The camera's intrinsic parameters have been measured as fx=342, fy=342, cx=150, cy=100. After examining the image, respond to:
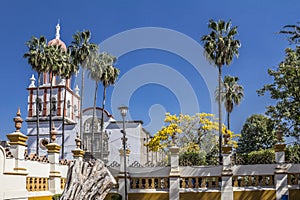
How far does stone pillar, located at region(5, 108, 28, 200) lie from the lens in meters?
10.6

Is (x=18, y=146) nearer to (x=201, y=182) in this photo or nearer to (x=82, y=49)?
(x=201, y=182)

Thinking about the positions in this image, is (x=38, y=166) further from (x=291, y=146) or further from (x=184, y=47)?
(x=291, y=146)

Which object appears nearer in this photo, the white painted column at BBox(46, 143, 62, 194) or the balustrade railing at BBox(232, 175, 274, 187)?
the white painted column at BBox(46, 143, 62, 194)

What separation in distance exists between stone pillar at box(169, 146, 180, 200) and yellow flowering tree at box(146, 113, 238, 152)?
1491 cm

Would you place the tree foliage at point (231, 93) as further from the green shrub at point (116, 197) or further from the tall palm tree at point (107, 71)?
the green shrub at point (116, 197)

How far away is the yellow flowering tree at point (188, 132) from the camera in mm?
29047

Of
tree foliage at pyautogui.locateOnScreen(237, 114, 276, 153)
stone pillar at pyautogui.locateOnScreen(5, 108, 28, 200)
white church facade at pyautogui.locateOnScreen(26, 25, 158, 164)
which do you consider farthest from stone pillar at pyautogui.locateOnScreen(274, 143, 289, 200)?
tree foliage at pyautogui.locateOnScreen(237, 114, 276, 153)

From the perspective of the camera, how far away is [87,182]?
6957mm

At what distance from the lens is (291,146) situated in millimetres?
18859

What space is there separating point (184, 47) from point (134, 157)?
62.0 ft

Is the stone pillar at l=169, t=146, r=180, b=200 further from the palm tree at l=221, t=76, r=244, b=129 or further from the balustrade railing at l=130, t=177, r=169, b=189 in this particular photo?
the palm tree at l=221, t=76, r=244, b=129

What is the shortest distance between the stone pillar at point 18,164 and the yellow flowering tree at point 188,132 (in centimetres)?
1860

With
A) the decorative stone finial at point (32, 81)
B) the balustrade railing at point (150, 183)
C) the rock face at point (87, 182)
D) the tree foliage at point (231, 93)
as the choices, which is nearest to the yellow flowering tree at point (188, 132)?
the tree foliage at point (231, 93)

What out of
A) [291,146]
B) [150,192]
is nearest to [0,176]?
[150,192]
